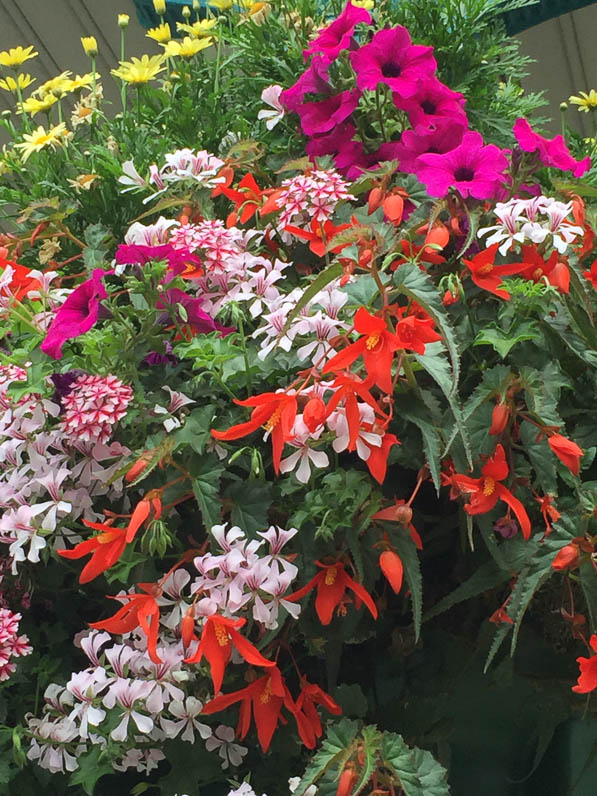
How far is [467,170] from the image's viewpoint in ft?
1.96

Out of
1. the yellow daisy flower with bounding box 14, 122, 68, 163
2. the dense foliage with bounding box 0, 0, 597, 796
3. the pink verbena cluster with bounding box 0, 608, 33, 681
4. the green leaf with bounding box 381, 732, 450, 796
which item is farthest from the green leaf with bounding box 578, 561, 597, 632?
the yellow daisy flower with bounding box 14, 122, 68, 163

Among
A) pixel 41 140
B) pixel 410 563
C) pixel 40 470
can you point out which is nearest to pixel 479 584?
pixel 410 563

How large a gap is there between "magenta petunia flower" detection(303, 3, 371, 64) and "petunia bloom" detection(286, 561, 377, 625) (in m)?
0.38

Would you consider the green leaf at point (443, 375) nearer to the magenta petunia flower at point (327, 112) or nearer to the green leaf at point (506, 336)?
the green leaf at point (506, 336)

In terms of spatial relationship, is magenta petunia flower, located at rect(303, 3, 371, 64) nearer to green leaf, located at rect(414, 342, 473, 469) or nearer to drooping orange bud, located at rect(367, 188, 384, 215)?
drooping orange bud, located at rect(367, 188, 384, 215)

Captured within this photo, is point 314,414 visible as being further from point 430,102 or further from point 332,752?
point 430,102

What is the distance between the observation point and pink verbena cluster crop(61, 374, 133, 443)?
528 millimetres

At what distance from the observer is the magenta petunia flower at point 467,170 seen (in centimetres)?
59

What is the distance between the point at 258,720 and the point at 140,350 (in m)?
0.22

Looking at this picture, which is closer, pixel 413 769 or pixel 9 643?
pixel 413 769

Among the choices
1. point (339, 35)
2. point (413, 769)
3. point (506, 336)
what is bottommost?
point (413, 769)

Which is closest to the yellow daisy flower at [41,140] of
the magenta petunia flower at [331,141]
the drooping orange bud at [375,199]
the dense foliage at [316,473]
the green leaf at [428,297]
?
the dense foliage at [316,473]

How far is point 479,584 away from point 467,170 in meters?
0.25

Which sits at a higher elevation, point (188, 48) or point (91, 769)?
point (188, 48)
